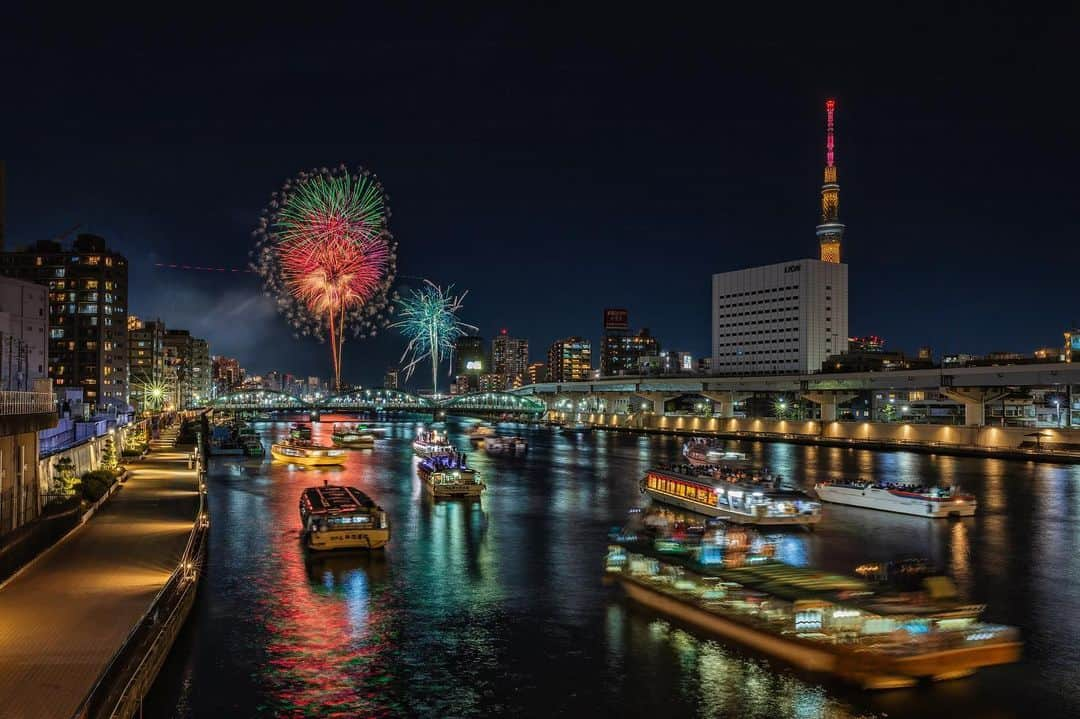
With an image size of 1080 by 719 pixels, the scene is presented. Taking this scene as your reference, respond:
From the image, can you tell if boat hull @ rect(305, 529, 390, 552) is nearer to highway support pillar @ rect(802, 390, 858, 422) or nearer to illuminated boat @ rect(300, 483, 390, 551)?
illuminated boat @ rect(300, 483, 390, 551)

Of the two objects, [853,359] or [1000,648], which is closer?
[1000,648]

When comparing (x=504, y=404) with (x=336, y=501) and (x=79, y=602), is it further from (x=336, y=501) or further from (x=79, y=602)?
(x=79, y=602)

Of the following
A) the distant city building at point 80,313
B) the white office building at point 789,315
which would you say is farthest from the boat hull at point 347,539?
the white office building at point 789,315

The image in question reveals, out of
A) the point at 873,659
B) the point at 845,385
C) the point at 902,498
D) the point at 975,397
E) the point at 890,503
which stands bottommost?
the point at 890,503

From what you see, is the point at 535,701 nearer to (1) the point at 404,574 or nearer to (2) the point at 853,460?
(1) the point at 404,574

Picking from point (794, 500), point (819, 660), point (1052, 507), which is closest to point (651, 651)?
point (819, 660)

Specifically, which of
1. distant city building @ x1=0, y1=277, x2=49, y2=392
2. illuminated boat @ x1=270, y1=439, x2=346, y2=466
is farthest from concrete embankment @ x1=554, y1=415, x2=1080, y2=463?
distant city building @ x1=0, y1=277, x2=49, y2=392

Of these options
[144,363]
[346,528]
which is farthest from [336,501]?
[144,363]
